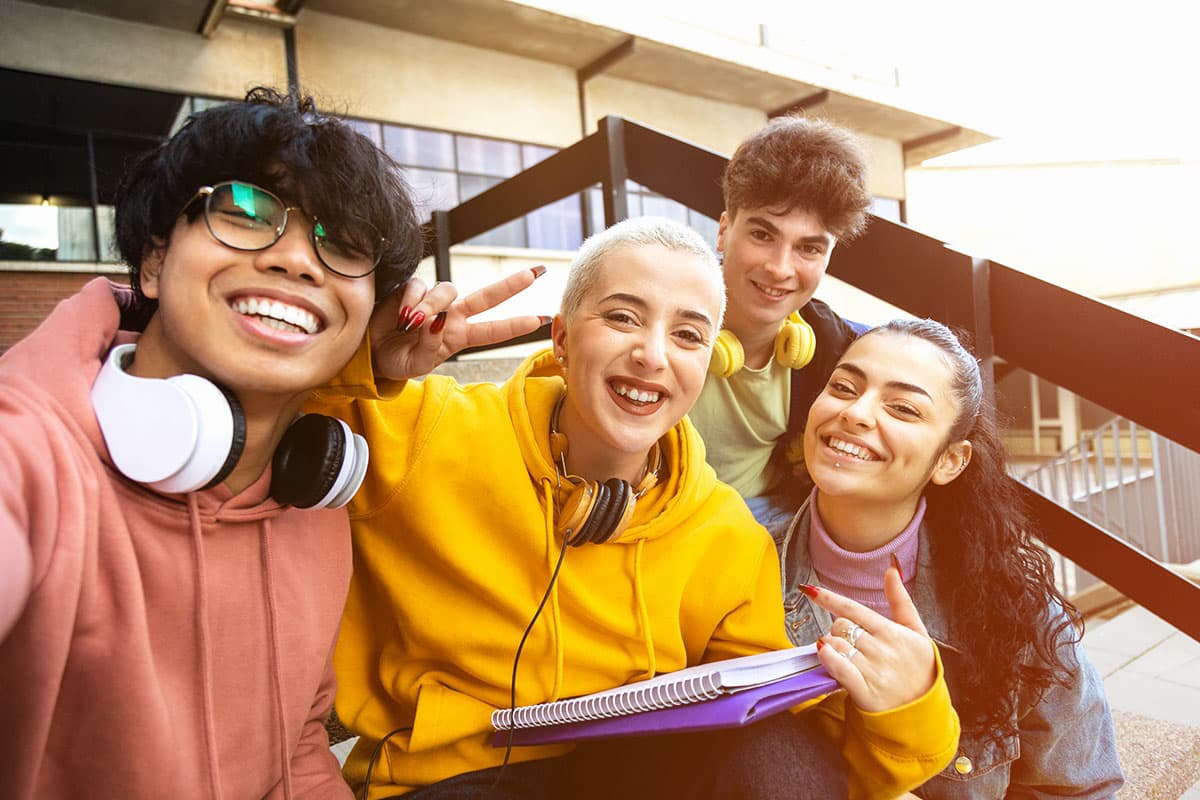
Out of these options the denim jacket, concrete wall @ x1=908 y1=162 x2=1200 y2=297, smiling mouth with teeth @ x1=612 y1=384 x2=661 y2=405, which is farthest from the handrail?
concrete wall @ x1=908 y1=162 x2=1200 y2=297

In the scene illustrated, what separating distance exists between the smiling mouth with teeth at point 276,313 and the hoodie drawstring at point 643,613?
2.61 ft

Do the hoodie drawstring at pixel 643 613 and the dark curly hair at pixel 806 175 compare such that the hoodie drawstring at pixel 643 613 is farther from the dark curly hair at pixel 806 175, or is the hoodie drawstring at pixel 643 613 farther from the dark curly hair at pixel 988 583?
the dark curly hair at pixel 806 175

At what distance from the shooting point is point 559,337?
5.51 ft

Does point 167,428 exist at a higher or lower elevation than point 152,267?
lower

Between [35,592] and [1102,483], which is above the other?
[35,592]

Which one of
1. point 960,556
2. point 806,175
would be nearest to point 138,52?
point 806,175

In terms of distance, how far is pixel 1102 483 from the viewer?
607 cm

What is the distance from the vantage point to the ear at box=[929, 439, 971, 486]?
173 centimetres

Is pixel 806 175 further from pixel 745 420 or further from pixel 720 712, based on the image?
pixel 720 712

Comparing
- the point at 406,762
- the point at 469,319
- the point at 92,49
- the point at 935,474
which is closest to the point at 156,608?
the point at 406,762

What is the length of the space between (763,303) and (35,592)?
1.81 meters

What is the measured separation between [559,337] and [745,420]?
2.54 feet

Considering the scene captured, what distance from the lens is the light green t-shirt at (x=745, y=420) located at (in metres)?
2.21

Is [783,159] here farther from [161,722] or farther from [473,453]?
[161,722]
